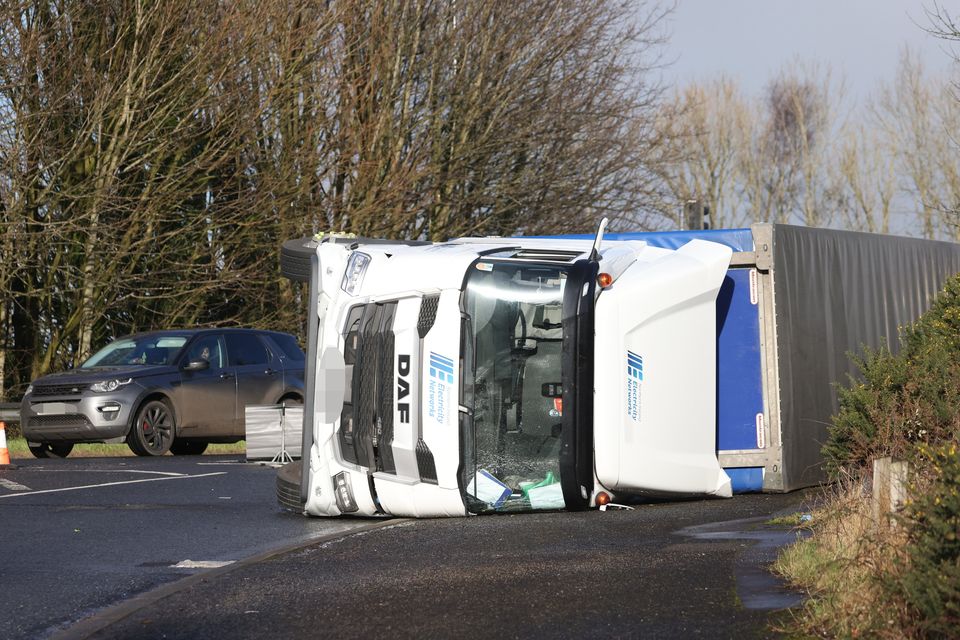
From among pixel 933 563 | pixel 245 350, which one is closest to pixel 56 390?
pixel 245 350

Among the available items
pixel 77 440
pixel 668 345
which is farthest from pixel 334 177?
pixel 668 345

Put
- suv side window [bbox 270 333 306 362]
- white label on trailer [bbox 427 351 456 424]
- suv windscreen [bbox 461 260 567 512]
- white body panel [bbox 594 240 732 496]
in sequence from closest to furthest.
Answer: white label on trailer [bbox 427 351 456 424] → suv windscreen [bbox 461 260 567 512] → white body panel [bbox 594 240 732 496] → suv side window [bbox 270 333 306 362]

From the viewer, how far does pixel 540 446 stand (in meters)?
10.4

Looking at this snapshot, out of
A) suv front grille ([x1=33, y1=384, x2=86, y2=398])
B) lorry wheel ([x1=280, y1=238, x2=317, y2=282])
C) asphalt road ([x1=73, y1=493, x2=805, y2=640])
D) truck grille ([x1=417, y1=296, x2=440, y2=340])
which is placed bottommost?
asphalt road ([x1=73, y1=493, x2=805, y2=640])

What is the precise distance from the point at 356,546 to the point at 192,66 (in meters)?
17.9

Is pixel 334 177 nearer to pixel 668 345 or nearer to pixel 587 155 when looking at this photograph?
pixel 587 155

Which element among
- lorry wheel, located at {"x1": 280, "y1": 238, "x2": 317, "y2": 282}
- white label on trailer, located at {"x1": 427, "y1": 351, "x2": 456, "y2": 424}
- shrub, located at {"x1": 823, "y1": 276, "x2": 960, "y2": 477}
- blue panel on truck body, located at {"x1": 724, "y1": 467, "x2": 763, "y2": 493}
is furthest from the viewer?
lorry wheel, located at {"x1": 280, "y1": 238, "x2": 317, "y2": 282}

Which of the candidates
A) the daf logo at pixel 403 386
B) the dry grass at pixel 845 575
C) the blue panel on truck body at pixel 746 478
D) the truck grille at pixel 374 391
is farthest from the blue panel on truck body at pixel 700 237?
the dry grass at pixel 845 575

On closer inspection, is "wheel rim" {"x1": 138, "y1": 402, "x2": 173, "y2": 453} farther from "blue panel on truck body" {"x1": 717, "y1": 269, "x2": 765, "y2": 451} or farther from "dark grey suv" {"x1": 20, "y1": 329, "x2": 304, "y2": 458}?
"blue panel on truck body" {"x1": 717, "y1": 269, "x2": 765, "y2": 451}

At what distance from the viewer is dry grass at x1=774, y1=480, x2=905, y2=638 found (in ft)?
18.3

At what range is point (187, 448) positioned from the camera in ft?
66.3

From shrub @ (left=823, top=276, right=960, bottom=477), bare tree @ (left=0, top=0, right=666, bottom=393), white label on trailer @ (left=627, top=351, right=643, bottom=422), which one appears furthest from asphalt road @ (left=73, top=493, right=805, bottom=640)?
bare tree @ (left=0, top=0, right=666, bottom=393)

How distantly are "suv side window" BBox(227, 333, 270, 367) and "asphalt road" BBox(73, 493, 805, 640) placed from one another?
1024 cm

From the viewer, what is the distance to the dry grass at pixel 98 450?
19.9 meters
